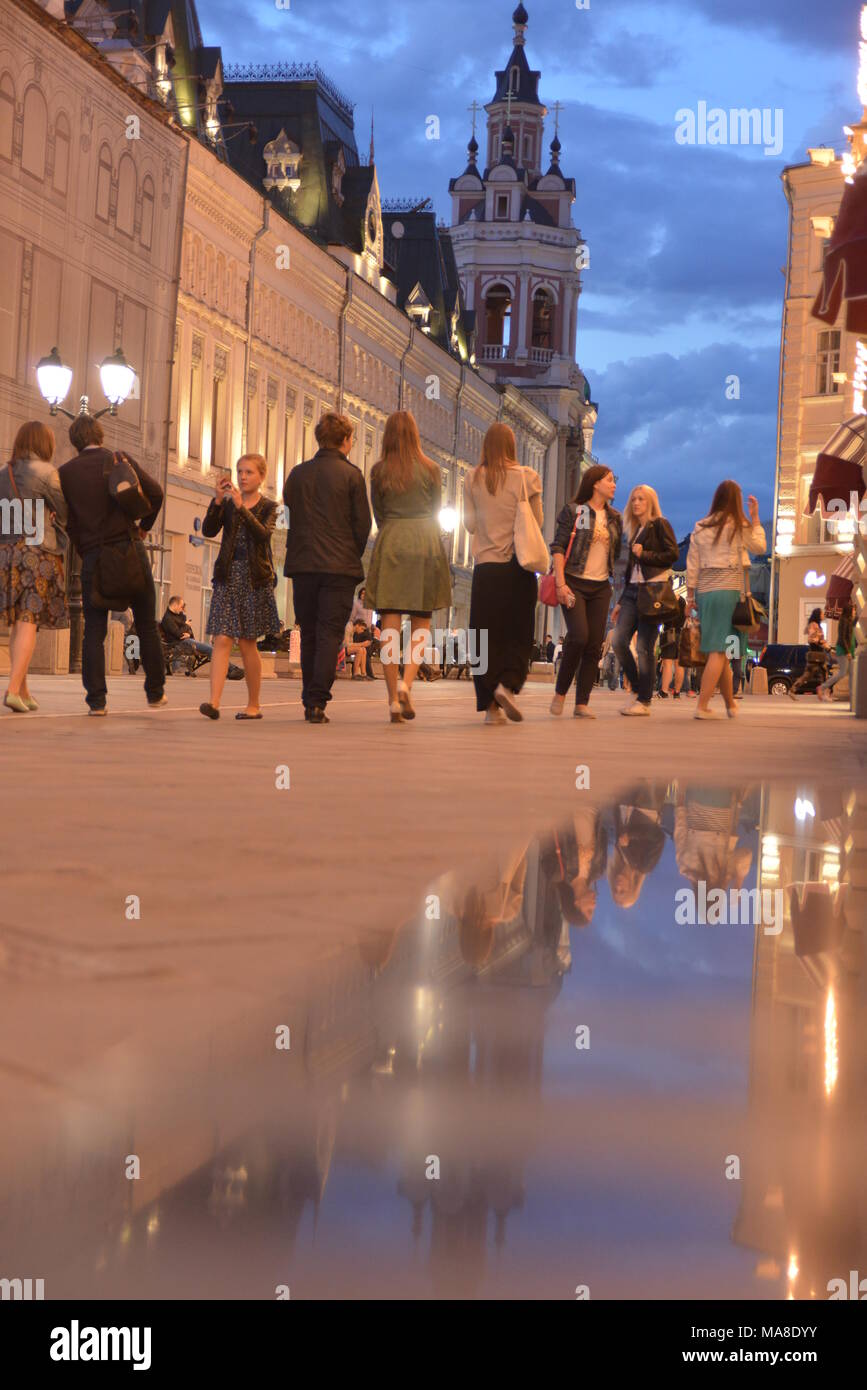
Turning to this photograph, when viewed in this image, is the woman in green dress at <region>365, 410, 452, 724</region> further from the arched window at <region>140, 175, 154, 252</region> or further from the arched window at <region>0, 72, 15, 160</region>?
the arched window at <region>140, 175, 154, 252</region>

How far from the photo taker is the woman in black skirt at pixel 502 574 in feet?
44.8

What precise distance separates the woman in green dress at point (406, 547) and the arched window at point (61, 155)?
24.8 m

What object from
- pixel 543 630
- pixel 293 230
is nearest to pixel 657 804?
pixel 293 230

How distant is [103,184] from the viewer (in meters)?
38.4

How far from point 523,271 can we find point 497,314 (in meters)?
2.64

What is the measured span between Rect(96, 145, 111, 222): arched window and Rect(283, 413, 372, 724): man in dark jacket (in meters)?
26.9

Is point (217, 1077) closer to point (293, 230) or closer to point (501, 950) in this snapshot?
point (501, 950)

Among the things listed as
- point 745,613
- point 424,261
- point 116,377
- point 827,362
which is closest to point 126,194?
point 116,377

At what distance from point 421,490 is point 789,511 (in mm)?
53015

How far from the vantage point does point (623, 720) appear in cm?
1609

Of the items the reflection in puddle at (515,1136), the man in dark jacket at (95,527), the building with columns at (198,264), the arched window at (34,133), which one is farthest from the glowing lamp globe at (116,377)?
the reflection in puddle at (515,1136)

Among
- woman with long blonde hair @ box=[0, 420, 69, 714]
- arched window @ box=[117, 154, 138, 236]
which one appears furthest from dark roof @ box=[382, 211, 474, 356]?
woman with long blonde hair @ box=[0, 420, 69, 714]

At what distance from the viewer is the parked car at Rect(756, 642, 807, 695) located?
52844mm
